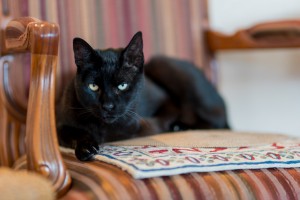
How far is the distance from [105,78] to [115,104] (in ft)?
0.19

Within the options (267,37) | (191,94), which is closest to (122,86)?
(191,94)

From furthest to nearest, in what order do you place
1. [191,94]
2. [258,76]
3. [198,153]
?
[258,76], [191,94], [198,153]

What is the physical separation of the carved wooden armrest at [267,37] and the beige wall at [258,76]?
0.20 metres

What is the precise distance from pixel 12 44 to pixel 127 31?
0.50 metres

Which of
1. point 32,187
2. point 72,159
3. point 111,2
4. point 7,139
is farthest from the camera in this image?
point 111,2

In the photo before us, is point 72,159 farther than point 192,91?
No

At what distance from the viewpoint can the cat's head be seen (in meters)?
0.90

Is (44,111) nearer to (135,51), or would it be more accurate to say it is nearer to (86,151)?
(86,151)

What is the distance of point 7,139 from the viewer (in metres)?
1.14

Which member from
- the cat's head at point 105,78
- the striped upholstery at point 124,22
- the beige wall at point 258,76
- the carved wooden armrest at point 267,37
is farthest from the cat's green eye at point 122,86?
the beige wall at point 258,76

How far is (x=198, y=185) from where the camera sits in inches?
29.5

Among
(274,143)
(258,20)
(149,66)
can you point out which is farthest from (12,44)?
(258,20)

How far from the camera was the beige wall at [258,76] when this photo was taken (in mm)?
1690

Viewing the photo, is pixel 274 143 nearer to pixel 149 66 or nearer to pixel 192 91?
pixel 192 91
